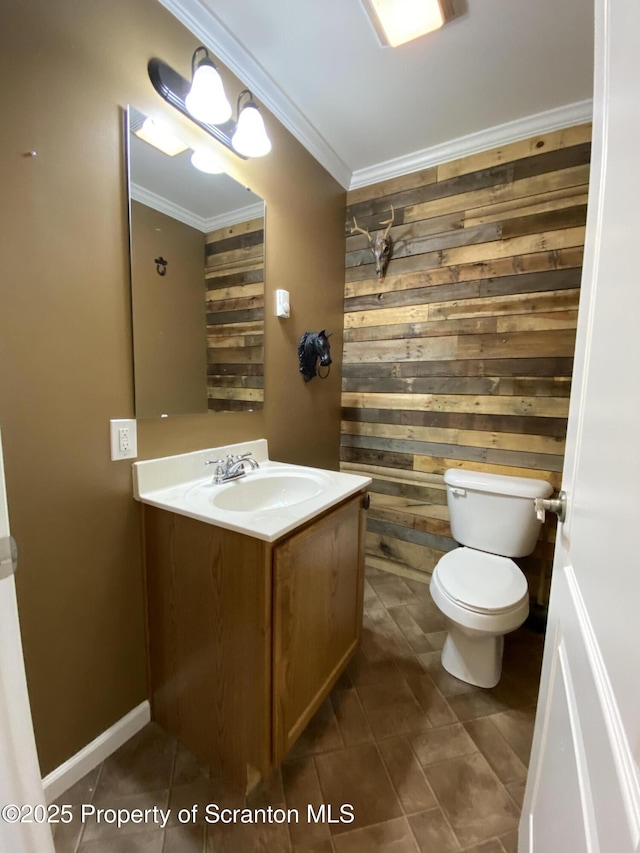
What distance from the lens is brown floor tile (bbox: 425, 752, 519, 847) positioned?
1025 millimetres

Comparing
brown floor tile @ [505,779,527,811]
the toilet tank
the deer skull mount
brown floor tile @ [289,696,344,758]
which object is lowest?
brown floor tile @ [289,696,344,758]

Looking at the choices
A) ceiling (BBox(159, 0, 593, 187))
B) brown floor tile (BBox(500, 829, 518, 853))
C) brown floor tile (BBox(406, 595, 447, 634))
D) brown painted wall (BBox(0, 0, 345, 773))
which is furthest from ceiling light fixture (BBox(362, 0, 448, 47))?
brown floor tile (BBox(500, 829, 518, 853))

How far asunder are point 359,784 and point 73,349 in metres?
1.61

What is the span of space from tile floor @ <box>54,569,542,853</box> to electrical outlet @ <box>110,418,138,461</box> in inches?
40.6

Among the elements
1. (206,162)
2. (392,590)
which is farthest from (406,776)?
(206,162)

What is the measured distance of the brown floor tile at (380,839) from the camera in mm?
979

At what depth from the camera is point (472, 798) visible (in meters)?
1.10

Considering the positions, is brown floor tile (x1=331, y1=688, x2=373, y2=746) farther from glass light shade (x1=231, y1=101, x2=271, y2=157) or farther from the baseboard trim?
→ glass light shade (x1=231, y1=101, x2=271, y2=157)

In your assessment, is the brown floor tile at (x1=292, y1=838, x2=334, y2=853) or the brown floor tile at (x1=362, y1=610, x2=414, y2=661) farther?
the brown floor tile at (x1=362, y1=610, x2=414, y2=661)

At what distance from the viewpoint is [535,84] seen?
1.56 m

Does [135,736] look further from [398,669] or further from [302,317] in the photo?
[302,317]

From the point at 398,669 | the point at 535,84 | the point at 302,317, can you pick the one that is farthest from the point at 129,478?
the point at 535,84

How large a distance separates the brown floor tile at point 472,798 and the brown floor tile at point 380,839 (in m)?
0.14

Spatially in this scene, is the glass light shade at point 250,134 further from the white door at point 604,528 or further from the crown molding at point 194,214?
the white door at point 604,528
